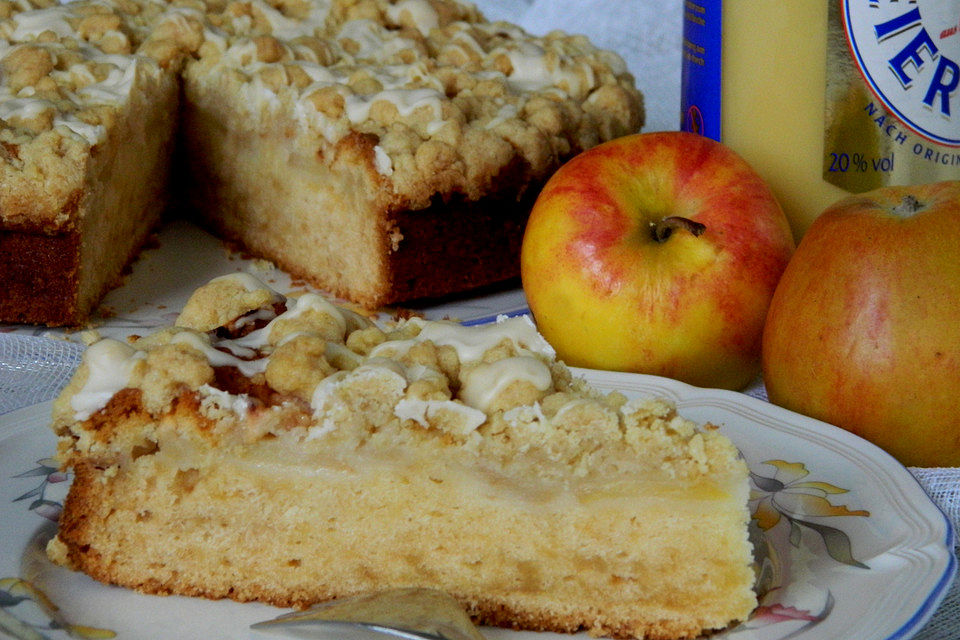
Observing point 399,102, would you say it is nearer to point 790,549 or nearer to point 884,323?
point 884,323

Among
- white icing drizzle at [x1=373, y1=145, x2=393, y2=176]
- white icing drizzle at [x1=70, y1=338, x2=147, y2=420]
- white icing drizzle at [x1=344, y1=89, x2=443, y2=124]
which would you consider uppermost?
white icing drizzle at [x1=70, y1=338, x2=147, y2=420]

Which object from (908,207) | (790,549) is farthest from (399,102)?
(790,549)

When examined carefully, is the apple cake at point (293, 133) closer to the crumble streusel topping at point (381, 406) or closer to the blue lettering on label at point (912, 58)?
the blue lettering on label at point (912, 58)

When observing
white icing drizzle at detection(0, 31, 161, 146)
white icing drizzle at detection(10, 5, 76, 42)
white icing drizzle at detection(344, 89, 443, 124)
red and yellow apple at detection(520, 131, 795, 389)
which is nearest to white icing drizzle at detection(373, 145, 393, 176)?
white icing drizzle at detection(344, 89, 443, 124)

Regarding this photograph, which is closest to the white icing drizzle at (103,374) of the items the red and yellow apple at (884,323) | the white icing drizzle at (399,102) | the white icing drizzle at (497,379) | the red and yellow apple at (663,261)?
the white icing drizzle at (497,379)

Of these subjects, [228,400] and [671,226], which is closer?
[228,400]

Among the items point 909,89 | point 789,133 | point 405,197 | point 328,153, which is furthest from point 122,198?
point 909,89

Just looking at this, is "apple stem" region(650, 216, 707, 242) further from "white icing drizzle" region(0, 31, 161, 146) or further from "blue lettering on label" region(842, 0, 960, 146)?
"white icing drizzle" region(0, 31, 161, 146)
